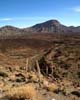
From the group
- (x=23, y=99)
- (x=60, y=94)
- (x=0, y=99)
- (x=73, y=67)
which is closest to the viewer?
(x=23, y=99)

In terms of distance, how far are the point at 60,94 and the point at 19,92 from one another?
2.38 m

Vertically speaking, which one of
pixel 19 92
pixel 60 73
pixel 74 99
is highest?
pixel 19 92

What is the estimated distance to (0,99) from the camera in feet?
26.7

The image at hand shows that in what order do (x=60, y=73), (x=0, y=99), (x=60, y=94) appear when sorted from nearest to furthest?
(x=0, y=99)
(x=60, y=94)
(x=60, y=73)

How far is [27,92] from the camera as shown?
7801 mm

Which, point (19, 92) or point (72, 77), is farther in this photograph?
point (72, 77)

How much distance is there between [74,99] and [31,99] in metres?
2.09

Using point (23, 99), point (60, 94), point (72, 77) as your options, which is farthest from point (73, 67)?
point (23, 99)

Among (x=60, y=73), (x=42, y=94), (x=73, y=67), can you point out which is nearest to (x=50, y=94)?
(x=42, y=94)

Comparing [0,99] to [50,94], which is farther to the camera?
[50,94]

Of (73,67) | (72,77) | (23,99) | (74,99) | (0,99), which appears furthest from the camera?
(73,67)

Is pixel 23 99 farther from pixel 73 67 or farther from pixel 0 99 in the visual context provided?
pixel 73 67

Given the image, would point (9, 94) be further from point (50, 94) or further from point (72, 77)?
point (72, 77)

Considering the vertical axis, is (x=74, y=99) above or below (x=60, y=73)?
above
